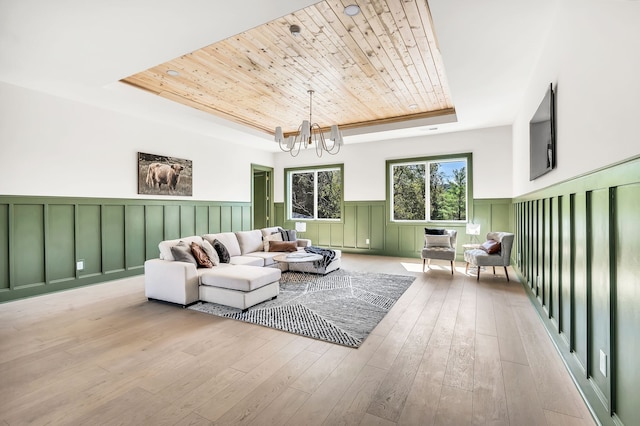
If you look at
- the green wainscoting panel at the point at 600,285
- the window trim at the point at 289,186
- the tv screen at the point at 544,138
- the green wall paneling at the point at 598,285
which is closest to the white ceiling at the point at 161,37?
the tv screen at the point at 544,138

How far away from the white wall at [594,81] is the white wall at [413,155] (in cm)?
369

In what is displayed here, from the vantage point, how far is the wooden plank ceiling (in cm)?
307

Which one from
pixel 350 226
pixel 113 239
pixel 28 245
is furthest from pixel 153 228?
pixel 350 226

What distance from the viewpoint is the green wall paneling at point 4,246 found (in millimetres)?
3982

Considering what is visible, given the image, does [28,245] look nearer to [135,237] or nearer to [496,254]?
[135,237]

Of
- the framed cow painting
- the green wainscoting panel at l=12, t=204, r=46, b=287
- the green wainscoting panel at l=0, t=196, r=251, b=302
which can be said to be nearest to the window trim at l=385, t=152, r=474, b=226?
the framed cow painting

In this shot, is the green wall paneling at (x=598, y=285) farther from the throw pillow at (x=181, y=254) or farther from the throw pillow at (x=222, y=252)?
the throw pillow at (x=222, y=252)

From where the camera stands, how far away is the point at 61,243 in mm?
4531

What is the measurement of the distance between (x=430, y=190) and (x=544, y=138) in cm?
401

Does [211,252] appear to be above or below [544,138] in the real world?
below

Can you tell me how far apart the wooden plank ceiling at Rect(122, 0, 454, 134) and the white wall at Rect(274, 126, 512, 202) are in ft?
3.69

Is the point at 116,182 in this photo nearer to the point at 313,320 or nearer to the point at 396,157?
the point at 313,320

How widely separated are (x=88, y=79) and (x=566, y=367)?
5669 millimetres

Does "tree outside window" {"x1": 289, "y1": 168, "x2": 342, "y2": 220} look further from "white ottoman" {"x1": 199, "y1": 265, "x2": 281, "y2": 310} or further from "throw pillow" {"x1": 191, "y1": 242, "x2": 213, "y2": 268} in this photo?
"white ottoman" {"x1": 199, "y1": 265, "x2": 281, "y2": 310}
